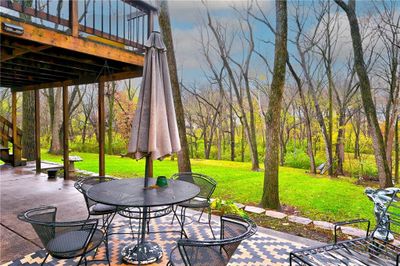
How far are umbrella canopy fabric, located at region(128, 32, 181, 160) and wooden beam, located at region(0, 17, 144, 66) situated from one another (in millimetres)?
1674

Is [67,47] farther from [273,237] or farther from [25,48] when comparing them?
[273,237]

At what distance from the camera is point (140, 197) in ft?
8.11

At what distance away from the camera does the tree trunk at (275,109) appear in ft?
14.6

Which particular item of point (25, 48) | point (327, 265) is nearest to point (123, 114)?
point (25, 48)

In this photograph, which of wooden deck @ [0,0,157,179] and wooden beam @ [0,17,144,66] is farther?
wooden deck @ [0,0,157,179]

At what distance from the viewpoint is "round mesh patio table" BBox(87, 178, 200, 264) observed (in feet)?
7.68

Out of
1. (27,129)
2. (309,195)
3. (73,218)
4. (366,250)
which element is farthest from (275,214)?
(27,129)

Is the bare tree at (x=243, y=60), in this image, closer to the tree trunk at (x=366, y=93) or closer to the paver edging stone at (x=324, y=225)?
the tree trunk at (x=366, y=93)

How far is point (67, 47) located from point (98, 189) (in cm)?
215

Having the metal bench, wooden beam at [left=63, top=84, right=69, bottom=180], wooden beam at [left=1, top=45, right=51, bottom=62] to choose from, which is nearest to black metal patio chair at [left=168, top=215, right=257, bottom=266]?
the metal bench

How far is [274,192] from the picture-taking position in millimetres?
4637

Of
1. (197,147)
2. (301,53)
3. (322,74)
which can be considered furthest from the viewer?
(197,147)

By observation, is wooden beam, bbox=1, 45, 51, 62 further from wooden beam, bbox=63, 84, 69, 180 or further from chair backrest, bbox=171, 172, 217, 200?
chair backrest, bbox=171, 172, 217, 200

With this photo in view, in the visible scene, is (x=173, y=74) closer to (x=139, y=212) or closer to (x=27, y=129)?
(x=139, y=212)
